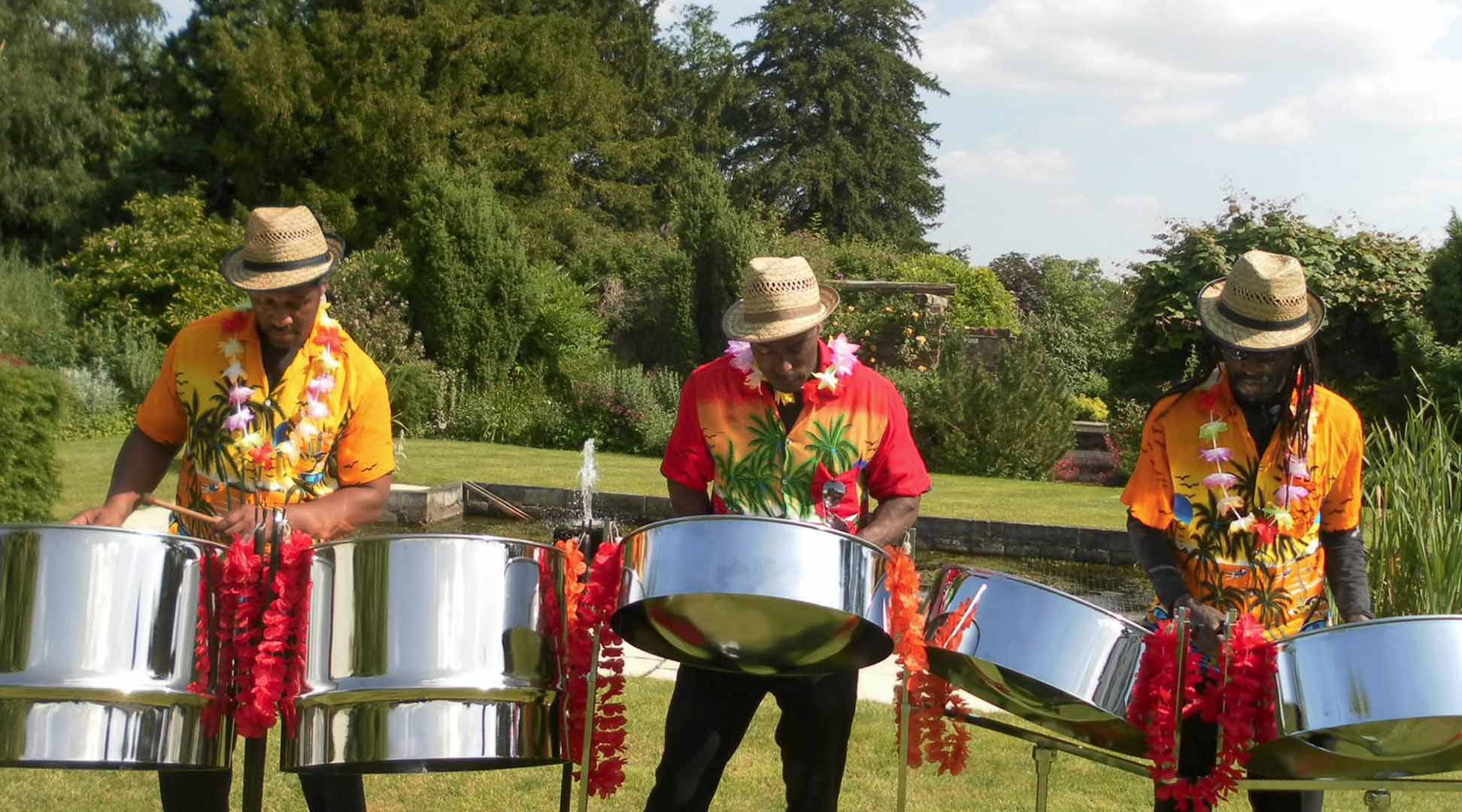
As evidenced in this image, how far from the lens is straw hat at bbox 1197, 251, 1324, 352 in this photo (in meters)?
2.04

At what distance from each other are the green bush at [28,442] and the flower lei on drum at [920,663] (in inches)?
167

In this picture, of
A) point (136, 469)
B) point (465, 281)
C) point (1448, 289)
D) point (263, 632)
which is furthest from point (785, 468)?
point (465, 281)

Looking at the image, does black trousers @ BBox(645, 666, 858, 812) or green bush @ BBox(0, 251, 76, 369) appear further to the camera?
green bush @ BBox(0, 251, 76, 369)

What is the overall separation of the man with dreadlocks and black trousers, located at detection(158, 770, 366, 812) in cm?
124

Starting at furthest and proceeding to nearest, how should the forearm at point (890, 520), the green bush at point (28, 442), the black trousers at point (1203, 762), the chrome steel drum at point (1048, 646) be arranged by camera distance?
the green bush at point (28, 442) < the forearm at point (890, 520) < the black trousers at point (1203, 762) < the chrome steel drum at point (1048, 646)

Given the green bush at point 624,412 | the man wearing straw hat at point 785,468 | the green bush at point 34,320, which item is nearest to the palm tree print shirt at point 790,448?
the man wearing straw hat at point 785,468

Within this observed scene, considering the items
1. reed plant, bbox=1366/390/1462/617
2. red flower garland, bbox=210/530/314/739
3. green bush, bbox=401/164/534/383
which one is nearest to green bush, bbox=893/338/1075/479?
green bush, bbox=401/164/534/383

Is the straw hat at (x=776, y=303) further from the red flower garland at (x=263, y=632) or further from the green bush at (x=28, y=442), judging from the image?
the green bush at (x=28, y=442)

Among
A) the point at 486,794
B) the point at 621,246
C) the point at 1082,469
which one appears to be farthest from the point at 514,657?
the point at 621,246

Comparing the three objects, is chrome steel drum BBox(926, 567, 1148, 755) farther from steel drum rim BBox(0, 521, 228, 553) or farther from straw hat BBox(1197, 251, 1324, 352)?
steel drum rim BBox(0, 521, 228, 553)

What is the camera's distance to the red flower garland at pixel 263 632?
1.90 m

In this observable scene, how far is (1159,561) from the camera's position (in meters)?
2.13

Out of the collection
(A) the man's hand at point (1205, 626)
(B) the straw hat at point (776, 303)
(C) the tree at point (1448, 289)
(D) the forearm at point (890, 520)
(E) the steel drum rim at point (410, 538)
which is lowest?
(A) the man's hand at point (1205, 626)

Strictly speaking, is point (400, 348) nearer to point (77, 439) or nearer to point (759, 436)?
point (77, 439)
